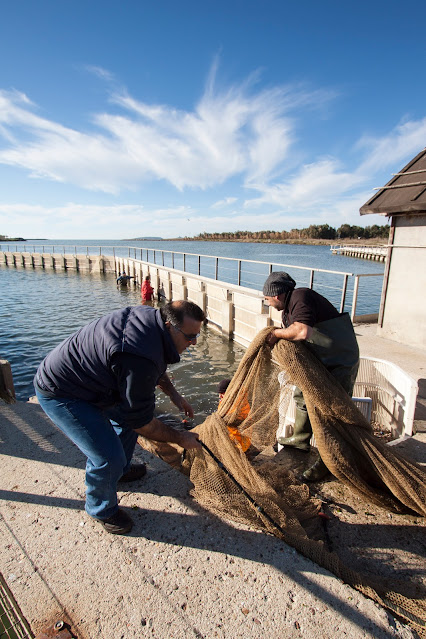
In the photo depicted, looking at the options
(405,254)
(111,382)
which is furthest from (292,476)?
(405,254)

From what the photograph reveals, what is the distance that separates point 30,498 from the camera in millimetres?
2688

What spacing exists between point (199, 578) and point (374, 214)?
7596mm

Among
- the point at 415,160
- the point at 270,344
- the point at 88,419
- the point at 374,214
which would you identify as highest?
the point at 415,160

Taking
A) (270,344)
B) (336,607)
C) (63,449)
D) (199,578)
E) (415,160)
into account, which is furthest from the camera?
(415,160)

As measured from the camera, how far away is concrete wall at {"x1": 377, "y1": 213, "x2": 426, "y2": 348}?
686 centimetres

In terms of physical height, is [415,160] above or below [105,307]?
above

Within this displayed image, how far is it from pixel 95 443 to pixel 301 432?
2071mm

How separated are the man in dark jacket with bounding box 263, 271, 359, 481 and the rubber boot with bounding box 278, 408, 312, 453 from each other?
0.32 m

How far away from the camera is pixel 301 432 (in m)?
3.46

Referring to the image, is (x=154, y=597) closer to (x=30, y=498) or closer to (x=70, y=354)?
(x=30, y=498)

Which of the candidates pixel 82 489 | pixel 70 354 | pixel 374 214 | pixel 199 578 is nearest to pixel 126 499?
pixel 82 489

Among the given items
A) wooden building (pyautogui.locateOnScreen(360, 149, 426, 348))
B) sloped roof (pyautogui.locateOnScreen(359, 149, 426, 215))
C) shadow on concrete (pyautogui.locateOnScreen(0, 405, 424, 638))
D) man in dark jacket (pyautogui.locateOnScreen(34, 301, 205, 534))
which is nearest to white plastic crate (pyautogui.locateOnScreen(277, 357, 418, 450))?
shadow on concrete (pyautogui.locateOnScreen(0, 405, 424, 638))

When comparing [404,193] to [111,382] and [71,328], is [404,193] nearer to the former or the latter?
[111,382]

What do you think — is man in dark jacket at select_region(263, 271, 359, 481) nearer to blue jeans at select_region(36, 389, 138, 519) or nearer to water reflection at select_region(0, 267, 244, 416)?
blue jeans at select_region(36, 389, 138, 519)
